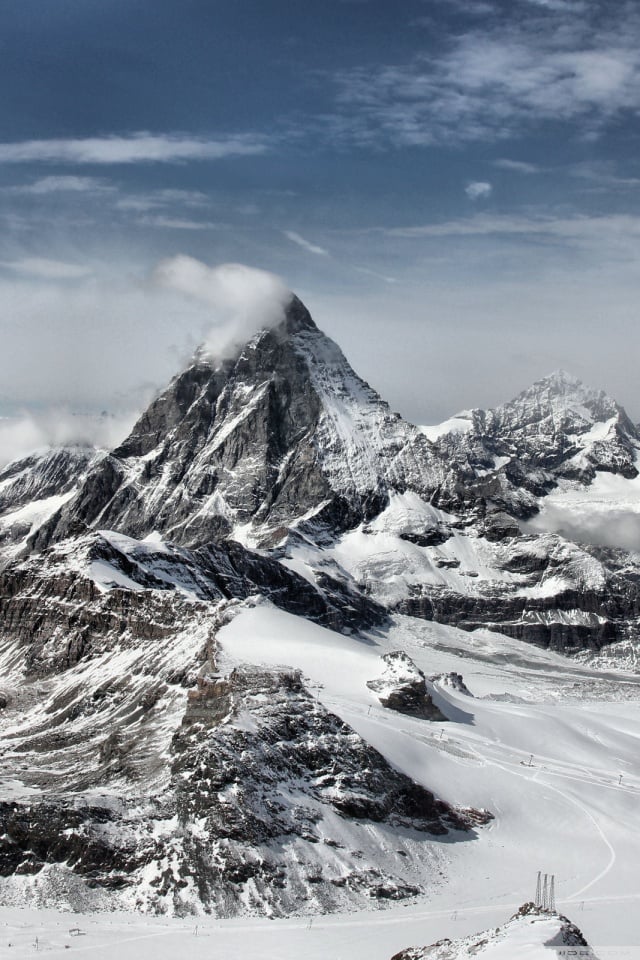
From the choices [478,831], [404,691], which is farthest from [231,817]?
Answer: [404,691]

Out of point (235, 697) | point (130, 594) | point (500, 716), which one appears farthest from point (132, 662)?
point (500, 716)

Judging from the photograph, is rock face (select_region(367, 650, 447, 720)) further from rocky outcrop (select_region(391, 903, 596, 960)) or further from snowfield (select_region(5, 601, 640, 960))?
rocky outcrop (select_region(391, 903, 596, 960))

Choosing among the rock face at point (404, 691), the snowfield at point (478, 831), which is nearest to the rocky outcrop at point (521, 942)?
the snowfield at point (478, 831)

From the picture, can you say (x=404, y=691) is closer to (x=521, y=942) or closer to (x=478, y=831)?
(x=478, y=831)

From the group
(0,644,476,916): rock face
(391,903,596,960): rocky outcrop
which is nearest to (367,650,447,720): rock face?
(0,644,476,916): rock face

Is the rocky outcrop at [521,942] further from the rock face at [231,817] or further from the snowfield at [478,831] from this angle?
the rock face at [231,817]

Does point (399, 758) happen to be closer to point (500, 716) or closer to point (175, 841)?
point (175, 841)
